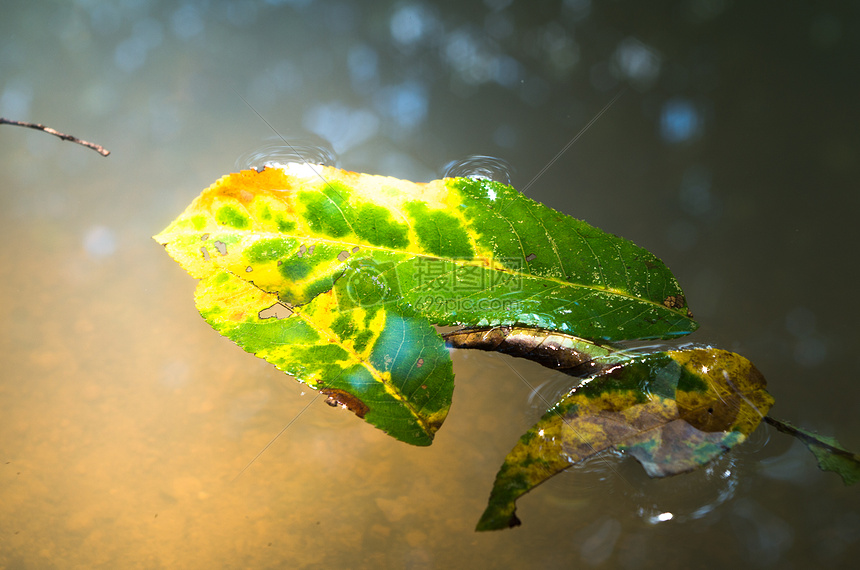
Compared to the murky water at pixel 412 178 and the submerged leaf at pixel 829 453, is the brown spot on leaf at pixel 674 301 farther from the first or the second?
the submerged leaf at pixel 829 453

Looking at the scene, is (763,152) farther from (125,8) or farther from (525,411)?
(125,8)

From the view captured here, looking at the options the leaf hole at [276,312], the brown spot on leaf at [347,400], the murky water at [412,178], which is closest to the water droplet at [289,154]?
the murky water at [412,178]

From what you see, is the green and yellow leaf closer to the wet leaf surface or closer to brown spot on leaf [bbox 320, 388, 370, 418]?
the wet leaf surface

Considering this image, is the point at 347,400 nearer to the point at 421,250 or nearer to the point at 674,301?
the point at 421,250

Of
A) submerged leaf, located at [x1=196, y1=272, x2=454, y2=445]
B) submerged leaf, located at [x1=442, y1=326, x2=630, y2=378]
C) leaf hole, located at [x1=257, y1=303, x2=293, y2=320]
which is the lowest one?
leaf hole, located at [x1=257, y1=303, x2=293, y2=320]

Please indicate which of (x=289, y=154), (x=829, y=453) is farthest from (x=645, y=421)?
(x=289, y=154)

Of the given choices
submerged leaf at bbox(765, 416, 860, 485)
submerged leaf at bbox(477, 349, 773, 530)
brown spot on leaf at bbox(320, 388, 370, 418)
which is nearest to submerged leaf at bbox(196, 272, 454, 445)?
brown spot on leaf at bbox(320, 388, 370, 418)

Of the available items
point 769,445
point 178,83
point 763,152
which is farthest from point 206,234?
point 763,152
